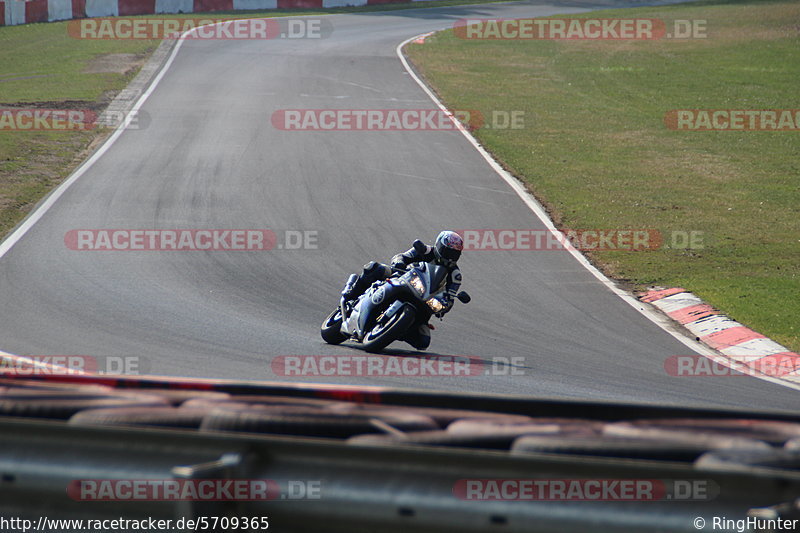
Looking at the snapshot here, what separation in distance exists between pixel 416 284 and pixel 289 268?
5.04m

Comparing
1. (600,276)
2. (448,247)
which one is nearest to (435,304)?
(448,247)

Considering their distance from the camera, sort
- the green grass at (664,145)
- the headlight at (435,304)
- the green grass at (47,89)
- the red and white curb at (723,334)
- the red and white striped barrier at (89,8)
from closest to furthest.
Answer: the headlight at (435,304)
the red and white curb at (723,334)
the green grass at (664,145)
the green grass at (47,89)
the red and white striped barrier at (89,8)

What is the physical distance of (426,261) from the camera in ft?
33.6

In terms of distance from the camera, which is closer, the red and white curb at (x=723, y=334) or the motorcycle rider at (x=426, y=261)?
the motorcycle rider at (x=426, y=261)

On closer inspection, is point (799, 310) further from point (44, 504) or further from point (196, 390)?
point (44, 504)

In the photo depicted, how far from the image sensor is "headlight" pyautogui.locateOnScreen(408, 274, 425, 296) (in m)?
9.90

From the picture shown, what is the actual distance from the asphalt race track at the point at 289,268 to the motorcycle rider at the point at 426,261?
0.58 m

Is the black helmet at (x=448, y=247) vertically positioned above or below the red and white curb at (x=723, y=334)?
above

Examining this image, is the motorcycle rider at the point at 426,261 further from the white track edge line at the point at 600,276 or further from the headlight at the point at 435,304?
the white track edge line at the point at 600,276

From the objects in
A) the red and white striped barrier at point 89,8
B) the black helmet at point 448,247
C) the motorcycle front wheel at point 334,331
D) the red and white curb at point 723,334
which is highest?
the red and white striped barrier at point 89,8

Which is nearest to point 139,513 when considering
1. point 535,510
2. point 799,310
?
point 535,510

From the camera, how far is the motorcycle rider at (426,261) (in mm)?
9945

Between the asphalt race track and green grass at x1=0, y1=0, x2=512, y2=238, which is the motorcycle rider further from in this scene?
green grass at x1=0, y1=0, x2=512, y2=238

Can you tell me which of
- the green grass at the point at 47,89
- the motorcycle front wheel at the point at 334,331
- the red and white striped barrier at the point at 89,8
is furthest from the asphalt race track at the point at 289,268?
the red and white striped barrier at the point at 89,8
